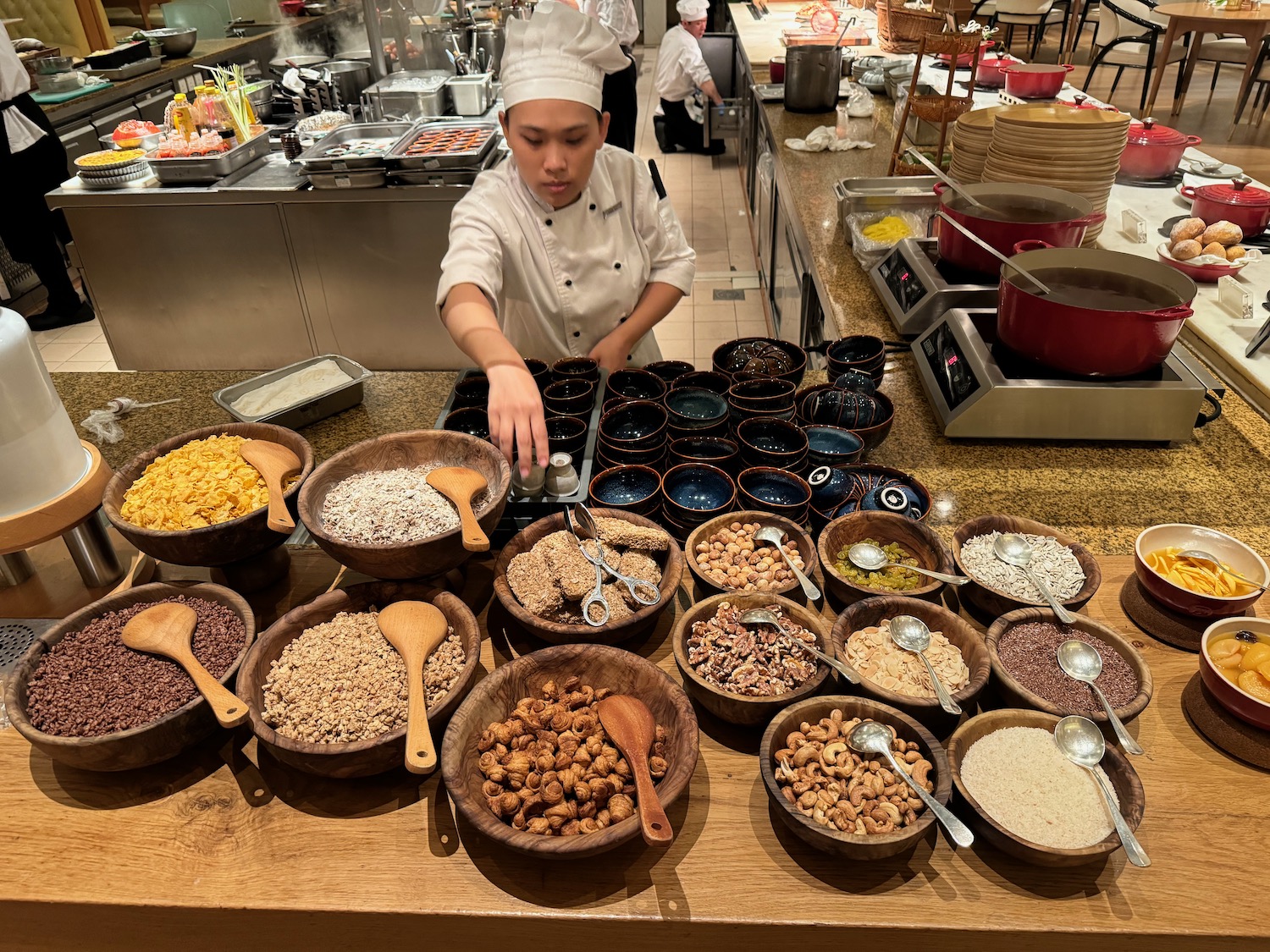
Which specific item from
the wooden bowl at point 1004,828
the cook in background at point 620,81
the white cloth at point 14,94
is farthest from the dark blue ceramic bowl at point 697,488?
the cook in background at point 620,81

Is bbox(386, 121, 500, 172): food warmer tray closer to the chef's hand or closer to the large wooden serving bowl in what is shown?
the chef's hand

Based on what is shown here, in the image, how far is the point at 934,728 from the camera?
104cm

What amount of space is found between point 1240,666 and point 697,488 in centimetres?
84

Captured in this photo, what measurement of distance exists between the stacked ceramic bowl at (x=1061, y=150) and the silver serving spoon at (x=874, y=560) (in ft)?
4.80

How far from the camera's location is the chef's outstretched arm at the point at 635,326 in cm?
215

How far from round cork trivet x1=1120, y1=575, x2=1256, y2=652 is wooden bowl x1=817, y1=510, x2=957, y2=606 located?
0.29m

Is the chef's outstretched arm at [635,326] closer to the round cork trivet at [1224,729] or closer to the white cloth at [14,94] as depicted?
the round cork trivet at [1224,729]

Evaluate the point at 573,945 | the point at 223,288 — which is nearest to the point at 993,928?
the point at 573,945

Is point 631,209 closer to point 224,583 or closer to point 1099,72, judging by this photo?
point 224,583

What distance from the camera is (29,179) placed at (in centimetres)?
457

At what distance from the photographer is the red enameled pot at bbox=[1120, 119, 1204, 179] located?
2.99 meters

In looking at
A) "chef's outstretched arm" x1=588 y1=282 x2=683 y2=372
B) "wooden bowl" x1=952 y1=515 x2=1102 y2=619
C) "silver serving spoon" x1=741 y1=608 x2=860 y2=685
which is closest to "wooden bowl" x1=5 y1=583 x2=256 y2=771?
"silver serving spoon" x1=741 y1=608 x2=860 y2=685

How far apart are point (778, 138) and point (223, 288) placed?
117 inches

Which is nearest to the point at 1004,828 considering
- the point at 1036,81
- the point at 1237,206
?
the point at 1237,206
